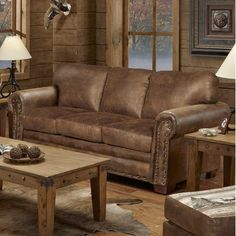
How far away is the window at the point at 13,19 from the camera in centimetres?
693

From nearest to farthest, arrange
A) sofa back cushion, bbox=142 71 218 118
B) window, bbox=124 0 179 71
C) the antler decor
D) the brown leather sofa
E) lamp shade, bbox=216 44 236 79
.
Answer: lamp shade, bbox=216 44 236 79
the brown leather sofa
sofa back cushion, bbox=142 71 218 118
window, bbox=124 0 179 71
the antler decor

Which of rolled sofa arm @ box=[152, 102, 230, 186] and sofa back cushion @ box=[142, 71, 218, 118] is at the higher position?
sofa back cushion @ box=[142, 71, 218, 118]

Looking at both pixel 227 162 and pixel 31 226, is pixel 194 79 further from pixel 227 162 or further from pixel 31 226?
pixel 31 226

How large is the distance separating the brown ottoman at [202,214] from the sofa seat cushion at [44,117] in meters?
2.43

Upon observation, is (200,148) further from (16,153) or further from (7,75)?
(7,75)

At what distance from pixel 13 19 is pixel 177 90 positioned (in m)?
2.85

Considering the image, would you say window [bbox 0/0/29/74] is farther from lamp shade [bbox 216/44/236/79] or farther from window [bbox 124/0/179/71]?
lamp shade [bbox 216/44/236/79]

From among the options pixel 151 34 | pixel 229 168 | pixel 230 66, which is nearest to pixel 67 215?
pixel 229 168

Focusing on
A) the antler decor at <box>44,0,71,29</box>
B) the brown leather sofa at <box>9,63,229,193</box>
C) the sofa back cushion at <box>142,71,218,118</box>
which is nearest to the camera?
the brown leather sofa at <box>9,63,229,193</box>

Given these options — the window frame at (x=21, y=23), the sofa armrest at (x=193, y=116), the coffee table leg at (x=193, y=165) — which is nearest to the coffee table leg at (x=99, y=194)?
the coffee table leg at (x=193, y=165)

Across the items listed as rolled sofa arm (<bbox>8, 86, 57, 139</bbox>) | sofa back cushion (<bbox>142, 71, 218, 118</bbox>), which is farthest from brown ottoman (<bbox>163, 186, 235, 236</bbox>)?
rolled sofa arm (<bbox>8, 86, 57, 139</bbox>)

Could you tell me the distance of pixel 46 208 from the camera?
11.6ft

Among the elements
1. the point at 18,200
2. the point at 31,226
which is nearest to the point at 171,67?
the point at 18,200

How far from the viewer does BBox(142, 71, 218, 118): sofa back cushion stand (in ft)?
16.0
